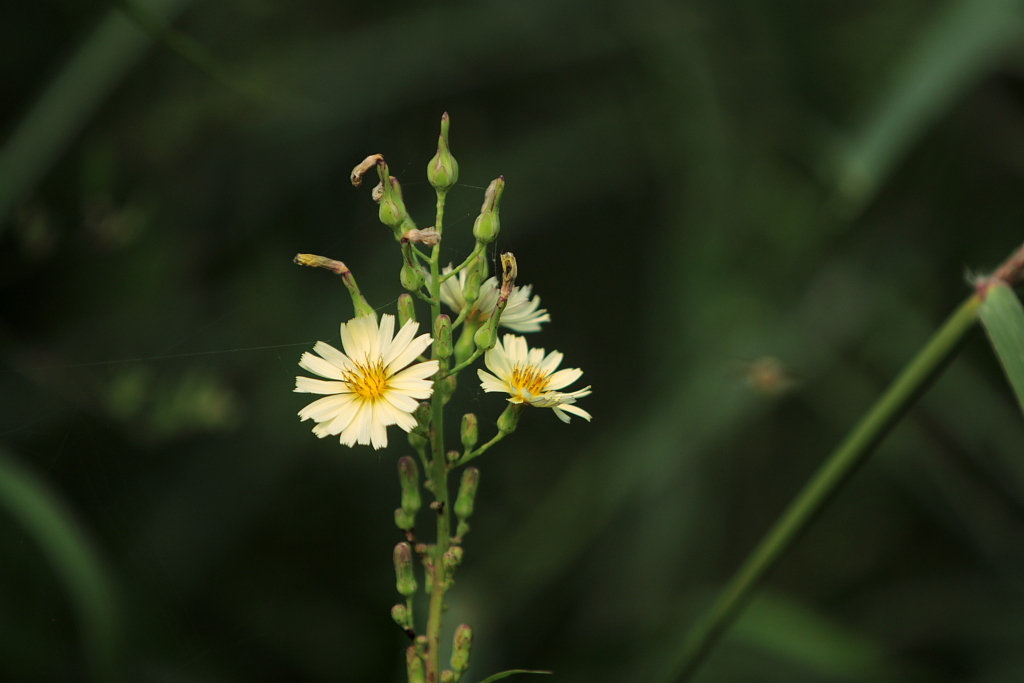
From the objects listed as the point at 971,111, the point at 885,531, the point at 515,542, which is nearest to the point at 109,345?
the point at 515,542

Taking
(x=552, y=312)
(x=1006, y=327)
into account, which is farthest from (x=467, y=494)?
(x=552, y=312)

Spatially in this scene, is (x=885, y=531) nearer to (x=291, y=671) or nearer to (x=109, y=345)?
(x=291, y=671)

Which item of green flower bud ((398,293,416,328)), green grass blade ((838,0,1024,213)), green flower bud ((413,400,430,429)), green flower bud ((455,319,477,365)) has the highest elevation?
green grass blade ((838,0,1024,213))

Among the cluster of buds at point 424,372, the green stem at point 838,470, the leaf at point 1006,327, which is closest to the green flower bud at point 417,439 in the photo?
the cluster of buds at point 424,372

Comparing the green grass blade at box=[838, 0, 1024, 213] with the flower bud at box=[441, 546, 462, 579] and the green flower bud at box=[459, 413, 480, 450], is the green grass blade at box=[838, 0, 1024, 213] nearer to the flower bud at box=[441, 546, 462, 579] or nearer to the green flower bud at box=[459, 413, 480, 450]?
the green flower bud at box=[459, 413, 480, 450]

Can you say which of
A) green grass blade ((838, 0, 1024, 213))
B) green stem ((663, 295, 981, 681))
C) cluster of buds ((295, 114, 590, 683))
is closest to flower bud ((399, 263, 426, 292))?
cluster of buds ((295, 114, 590, 683))

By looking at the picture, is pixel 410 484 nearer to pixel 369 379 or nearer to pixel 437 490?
pixel 437 490

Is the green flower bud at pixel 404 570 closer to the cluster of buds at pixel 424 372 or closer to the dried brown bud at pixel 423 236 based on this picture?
the cluster of buds at pixel 424 372

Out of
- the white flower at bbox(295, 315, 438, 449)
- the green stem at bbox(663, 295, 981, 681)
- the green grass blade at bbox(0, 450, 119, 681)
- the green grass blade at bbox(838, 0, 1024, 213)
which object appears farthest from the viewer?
the green grass blade at bbox(838, 0, 1024, 213)

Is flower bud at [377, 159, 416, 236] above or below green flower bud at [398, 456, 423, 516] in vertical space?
above
